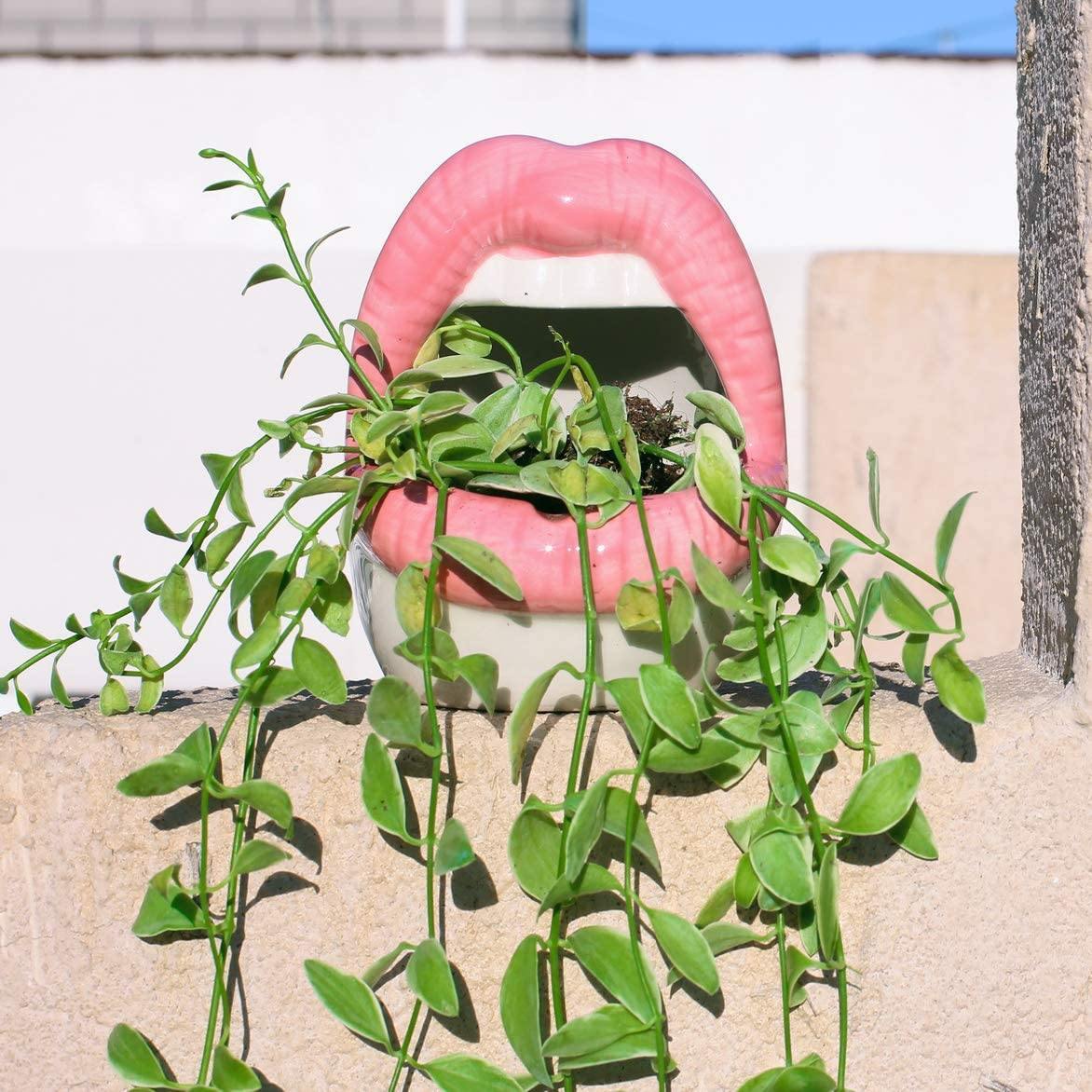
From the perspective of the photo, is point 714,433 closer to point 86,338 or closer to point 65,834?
point 65,834

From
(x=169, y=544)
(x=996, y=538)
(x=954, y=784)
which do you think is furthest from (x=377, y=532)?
(x=996, y=538)

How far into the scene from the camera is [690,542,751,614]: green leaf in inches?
16.4

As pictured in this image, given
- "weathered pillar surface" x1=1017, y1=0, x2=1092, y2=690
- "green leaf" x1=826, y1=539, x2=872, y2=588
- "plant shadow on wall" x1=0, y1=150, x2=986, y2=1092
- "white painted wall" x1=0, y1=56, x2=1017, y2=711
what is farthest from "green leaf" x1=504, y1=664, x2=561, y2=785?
"white painted wall" x1=0, y1=56, x2=1017, y2=711

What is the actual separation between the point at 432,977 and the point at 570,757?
10cm

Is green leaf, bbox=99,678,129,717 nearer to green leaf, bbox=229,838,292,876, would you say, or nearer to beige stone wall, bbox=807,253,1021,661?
green leaf, bbox=229,838,292,876

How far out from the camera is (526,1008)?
40 centimetres

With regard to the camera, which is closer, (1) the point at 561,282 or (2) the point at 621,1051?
(2) the point at 621,1051

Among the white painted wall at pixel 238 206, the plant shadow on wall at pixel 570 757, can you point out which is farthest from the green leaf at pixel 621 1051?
the white painted wall at pixel 238 206

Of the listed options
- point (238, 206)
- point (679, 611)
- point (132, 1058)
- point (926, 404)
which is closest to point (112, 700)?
point (132, 1058)

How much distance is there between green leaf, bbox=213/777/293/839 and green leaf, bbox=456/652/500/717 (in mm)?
79

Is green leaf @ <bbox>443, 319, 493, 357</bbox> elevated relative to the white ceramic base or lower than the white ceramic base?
elevated

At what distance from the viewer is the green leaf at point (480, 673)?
0.42 meters

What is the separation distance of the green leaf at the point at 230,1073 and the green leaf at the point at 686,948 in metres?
0.15

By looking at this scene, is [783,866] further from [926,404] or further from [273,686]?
[926,404]
